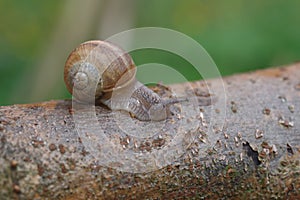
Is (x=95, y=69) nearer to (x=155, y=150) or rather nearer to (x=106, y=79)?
(x=106, y=79)

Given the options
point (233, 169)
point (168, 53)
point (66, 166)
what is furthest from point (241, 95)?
point (168, 53)

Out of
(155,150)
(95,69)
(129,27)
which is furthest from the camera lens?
(129,27)

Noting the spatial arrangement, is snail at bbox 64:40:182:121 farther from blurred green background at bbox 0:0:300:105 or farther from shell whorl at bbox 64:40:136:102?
blurred green background at bbox 0:0:300:105

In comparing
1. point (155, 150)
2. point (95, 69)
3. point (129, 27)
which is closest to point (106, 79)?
point (95, 69)

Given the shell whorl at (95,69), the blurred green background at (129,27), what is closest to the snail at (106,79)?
the shell whorl at (95,69)

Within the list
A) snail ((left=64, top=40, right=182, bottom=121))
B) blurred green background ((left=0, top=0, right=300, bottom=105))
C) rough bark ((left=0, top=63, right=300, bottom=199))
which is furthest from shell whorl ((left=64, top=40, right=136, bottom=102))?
blurred green background ((left=0, top=0, right=300, bottom=105))

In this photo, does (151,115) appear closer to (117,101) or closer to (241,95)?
(117,101)

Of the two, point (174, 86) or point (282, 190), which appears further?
point (174, 86)
